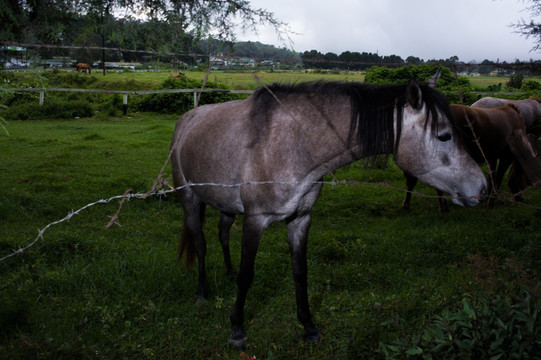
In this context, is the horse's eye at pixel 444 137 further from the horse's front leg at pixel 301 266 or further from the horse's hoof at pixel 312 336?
the horse's hoof at pixel 312 336

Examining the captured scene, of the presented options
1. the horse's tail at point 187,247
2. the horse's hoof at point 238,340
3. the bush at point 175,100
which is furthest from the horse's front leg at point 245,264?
the bush at point 175,100

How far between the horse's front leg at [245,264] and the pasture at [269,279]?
11cm

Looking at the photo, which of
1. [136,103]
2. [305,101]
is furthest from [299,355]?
[136,103]

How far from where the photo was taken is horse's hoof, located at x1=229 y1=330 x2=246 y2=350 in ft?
10.2

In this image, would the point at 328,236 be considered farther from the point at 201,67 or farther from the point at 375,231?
the point at 201,67

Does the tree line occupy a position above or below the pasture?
above

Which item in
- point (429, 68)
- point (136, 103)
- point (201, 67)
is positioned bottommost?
point (136, 103)

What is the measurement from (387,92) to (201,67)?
1.77 m

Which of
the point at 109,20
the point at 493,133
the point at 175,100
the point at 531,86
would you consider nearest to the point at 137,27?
the point at 109,20

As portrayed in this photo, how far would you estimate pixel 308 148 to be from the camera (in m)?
2.77

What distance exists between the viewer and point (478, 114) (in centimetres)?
652

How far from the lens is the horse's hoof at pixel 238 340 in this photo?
3.11 meters

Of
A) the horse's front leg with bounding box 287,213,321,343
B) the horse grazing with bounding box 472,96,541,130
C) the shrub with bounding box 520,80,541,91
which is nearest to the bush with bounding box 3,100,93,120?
the horse grazing with bounding box 472,96,541,130

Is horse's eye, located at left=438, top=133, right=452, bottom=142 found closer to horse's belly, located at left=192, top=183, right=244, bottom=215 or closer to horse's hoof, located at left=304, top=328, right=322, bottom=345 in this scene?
horse's belly, located at left=192, top=183, right=244, bottom=215
